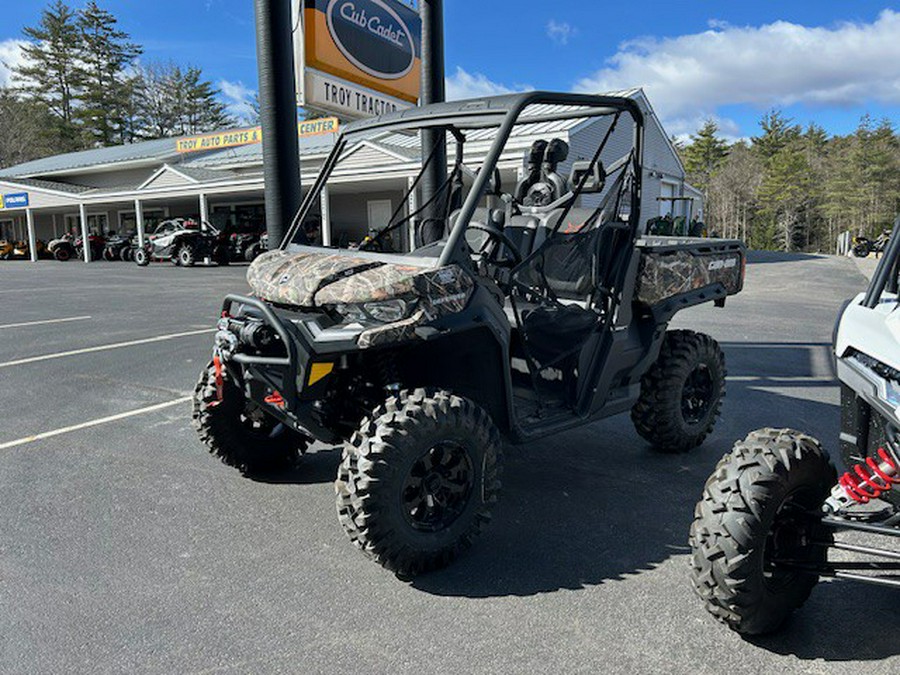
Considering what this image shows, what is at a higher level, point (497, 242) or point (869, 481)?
point (497, 242)

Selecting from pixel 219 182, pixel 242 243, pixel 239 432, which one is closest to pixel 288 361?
pixel 239 432

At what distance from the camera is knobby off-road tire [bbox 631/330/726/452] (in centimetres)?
453

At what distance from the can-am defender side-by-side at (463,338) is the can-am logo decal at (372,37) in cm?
334

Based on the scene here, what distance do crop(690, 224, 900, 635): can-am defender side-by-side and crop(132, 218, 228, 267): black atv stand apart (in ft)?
78.1

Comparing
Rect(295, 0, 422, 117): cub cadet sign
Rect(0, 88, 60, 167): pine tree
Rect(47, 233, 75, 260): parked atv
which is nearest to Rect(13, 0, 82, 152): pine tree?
Rect(0, 88, 60, 167): pine tree

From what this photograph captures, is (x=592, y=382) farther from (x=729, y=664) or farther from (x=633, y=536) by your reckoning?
(x=729, y=664)

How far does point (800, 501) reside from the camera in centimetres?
251

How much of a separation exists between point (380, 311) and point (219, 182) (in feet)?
84.5

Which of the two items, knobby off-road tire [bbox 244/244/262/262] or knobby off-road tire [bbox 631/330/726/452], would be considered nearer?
knobby off-road tire [bbox 631/330/726/452]

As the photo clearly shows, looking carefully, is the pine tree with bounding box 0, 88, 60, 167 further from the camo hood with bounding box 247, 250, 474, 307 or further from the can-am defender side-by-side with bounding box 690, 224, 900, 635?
the can-am defender side-by-side with bounding box 690, 224, 900, 635

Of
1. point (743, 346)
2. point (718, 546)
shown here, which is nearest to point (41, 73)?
point (743, 346)

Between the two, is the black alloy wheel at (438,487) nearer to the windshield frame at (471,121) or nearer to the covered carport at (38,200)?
the windshield frame at (471,121)

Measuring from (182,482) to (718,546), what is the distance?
3.07 meters

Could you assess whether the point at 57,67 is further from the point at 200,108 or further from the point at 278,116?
the point at 278,116
